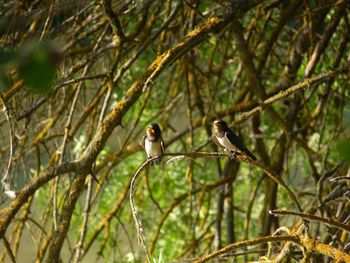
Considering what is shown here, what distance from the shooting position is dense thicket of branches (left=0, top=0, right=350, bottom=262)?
59.9 inches

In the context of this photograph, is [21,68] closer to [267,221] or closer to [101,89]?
[101,89]

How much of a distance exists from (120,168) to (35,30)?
2.89m

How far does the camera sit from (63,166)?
177 cm

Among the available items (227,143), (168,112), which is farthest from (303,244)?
(168,112)

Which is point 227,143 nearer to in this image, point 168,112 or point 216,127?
point 216,127

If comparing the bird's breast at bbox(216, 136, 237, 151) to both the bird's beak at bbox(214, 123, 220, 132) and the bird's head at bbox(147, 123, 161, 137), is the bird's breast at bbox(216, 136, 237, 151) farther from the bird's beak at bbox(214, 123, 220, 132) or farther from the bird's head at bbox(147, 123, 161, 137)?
the bird's head at bbox(147, 123, 161, 137)

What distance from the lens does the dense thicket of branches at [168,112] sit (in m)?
1.52

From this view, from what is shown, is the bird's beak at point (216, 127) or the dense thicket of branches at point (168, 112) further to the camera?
the bird's beak at point (216, 127)

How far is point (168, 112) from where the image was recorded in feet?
13.4

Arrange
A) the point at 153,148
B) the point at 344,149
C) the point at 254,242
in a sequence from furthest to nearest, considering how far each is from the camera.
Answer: the point at 153,148 < the point at 254,242 < the point at 344,149

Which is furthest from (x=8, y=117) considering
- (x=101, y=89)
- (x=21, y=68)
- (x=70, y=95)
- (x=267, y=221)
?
(x=267, y=221)

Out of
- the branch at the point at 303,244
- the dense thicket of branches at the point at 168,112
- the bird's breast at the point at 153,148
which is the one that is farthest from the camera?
the bird's breast at the point at 153,148

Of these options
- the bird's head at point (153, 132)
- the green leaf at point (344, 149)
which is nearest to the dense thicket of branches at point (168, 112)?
the green leaf at point (344, 149)

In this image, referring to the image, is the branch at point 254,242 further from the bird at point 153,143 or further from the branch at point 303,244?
the bird at point 153,143
